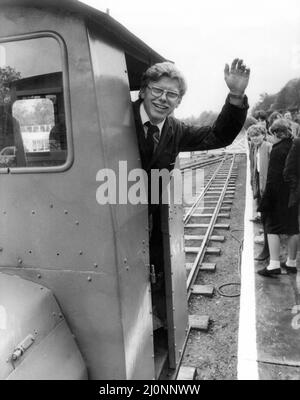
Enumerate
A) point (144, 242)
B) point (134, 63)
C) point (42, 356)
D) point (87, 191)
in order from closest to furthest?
point (42, 356), point (87, 191), point (144, 242), point (134, 63)

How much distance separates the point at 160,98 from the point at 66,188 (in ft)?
3.28

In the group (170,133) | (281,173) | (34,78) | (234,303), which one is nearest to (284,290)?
(234,303)

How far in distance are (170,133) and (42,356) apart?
1.76 metres

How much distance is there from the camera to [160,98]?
2756mm

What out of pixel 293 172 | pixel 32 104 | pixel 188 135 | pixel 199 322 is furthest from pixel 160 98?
pixel 293 172

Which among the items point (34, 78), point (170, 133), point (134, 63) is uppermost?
point (134, 63)

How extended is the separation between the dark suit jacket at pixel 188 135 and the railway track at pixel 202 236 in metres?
A: 2.22

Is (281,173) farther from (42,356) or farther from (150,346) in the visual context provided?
(42,356)

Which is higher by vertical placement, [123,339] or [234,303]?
[123,339]

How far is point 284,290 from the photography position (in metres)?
5.70

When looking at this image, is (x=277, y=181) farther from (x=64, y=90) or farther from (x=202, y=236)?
(x=64, y=90)

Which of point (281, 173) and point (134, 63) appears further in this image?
point (281, 173)

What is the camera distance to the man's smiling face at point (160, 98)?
274 cm

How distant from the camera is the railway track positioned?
5.02m
